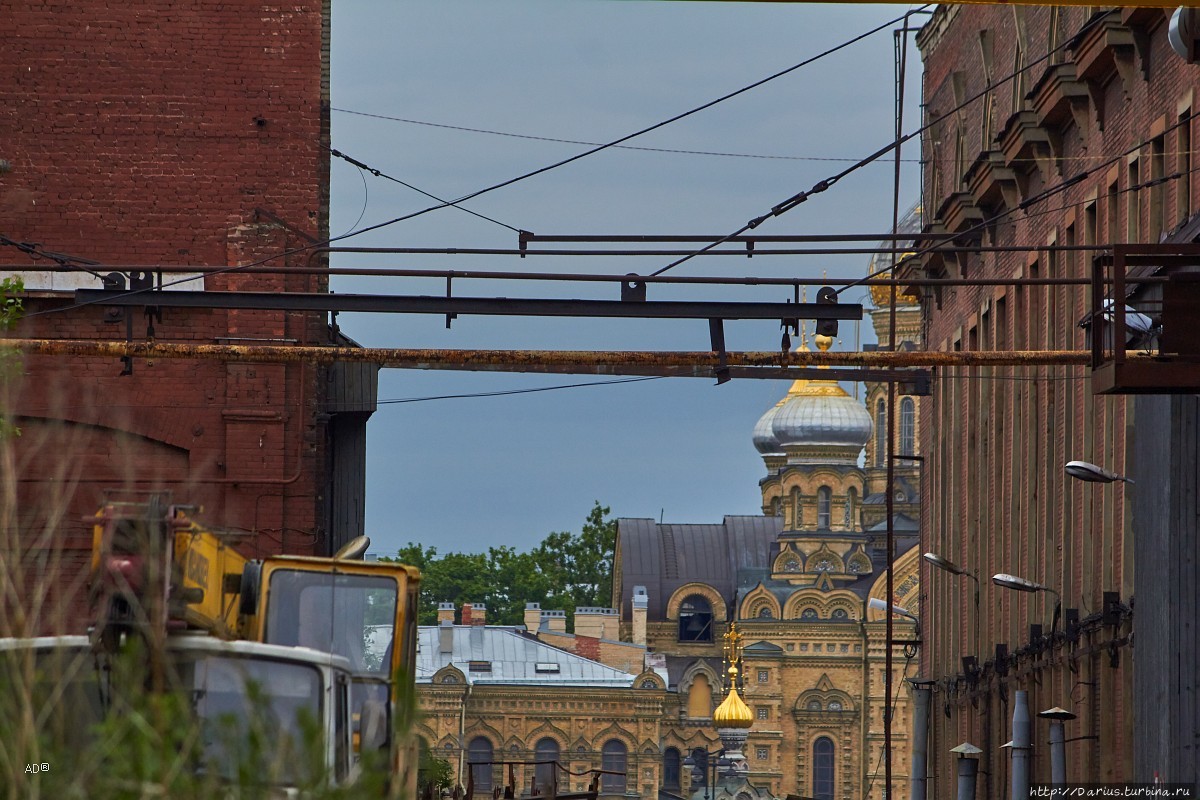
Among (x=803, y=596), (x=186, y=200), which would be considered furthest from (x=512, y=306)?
(x=803, y=596)

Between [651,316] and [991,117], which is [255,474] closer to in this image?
[651,316]

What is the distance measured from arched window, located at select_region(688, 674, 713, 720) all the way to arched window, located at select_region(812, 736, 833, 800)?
709 cm

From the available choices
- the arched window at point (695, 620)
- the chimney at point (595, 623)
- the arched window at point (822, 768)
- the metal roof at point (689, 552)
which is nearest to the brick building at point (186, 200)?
the arched window at point (822, 768)

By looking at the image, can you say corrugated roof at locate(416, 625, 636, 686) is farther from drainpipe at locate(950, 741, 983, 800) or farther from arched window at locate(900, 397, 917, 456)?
drainpipe at locate(950, 741, 983, 800)

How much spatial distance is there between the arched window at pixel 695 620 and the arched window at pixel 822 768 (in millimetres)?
15527

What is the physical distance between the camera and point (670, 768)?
362 feet

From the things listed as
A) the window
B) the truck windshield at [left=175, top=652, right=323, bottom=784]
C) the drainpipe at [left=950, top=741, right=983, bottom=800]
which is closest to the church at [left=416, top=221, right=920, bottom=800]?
the drainpipe at [left=950, top=741, right=983, bottom=800]

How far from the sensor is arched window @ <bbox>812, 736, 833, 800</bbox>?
343 ft

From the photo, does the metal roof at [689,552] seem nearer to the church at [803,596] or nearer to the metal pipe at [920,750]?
the church at [803,596]

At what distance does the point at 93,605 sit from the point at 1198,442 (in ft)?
33.8

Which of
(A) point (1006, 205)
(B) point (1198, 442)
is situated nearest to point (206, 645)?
(B) point (1198, 442)

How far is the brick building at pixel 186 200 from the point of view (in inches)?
1053

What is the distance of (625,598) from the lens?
123062 millimetres

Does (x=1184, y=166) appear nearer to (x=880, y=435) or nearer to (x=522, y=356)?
(x=522, y=356)
